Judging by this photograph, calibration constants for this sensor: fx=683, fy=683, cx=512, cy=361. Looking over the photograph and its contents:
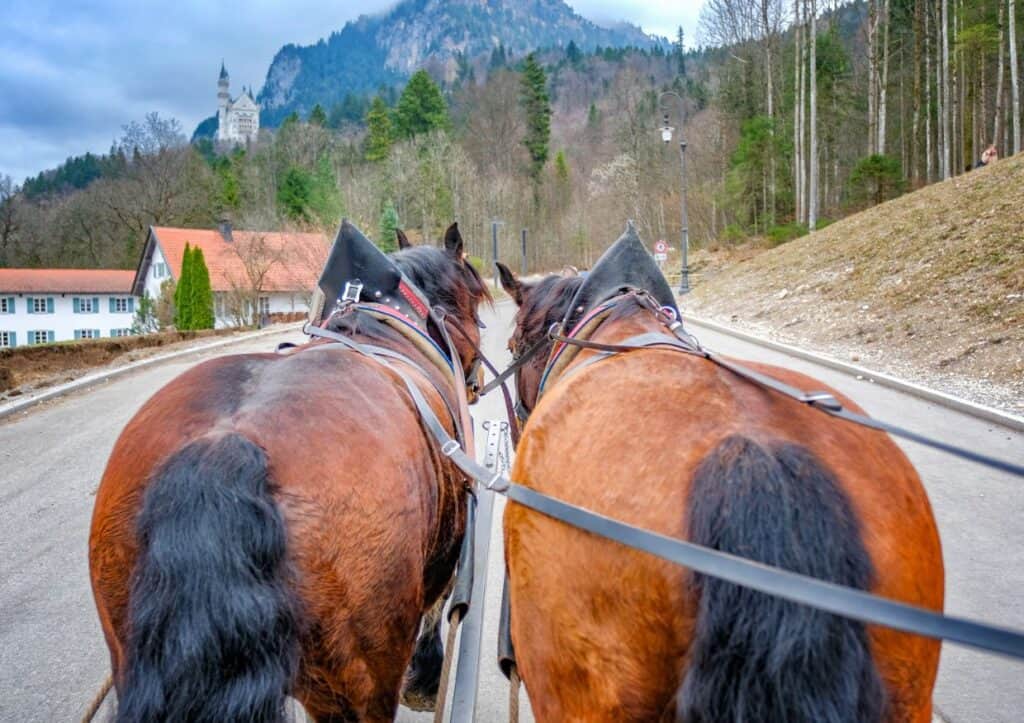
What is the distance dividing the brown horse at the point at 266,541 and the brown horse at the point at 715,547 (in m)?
0.42

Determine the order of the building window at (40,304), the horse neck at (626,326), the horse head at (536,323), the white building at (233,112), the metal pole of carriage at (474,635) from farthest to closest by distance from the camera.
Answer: the white building at (233,112), the building window at (40,304), the horse head at (536,323), the horse neck at (626,326), the metal pole of carriage at (474,635)

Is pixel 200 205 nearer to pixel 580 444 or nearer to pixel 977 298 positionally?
pixel 977 298

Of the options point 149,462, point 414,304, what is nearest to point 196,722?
point 149,462

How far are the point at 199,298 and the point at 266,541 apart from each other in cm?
3420

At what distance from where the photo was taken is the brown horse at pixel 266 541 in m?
1.56

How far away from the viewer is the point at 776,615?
4.16ft

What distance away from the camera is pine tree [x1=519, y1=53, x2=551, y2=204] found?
225ft

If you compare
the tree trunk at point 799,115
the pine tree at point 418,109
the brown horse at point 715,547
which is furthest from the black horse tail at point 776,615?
the pine tree at point 418,109

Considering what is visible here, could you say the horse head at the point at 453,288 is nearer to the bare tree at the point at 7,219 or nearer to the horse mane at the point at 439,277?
the horse mane at the point at 439,277

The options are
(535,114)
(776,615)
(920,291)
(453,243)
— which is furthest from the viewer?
(535,114)

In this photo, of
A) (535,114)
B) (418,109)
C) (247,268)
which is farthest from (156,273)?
(535,114)

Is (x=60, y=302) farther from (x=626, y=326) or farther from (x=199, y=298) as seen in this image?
(x=626, y=326)

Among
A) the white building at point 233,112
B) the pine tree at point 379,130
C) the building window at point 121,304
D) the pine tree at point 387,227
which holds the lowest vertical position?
the building window at point 121,304

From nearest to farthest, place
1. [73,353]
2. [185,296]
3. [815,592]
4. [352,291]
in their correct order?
[815,592] < [352,291] < [73,353] < [185,296]
